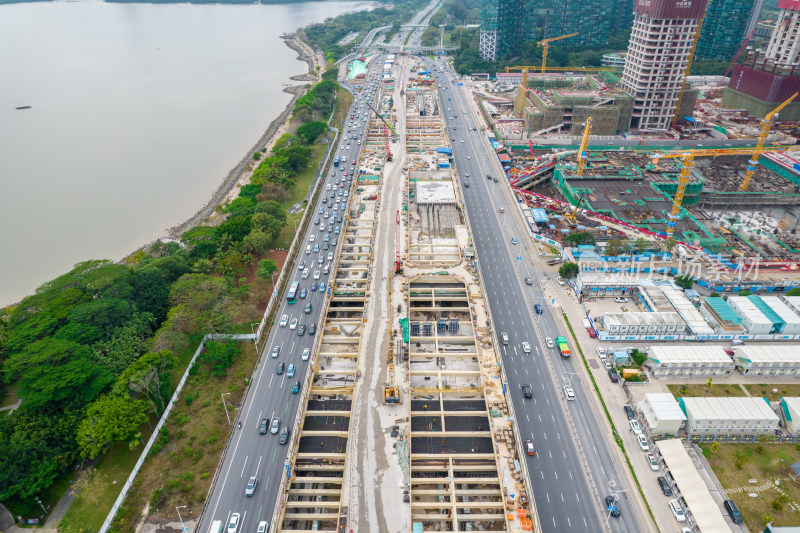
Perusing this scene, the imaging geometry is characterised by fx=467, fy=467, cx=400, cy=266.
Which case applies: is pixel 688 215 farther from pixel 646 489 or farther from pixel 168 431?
pixel 168 431

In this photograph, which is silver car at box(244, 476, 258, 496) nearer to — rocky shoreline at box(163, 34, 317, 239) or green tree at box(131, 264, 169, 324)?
green tree at box(131, 264, 169, 324)

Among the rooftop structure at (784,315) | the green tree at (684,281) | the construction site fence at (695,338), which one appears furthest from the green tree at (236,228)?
the rooftop structure at (784,315)

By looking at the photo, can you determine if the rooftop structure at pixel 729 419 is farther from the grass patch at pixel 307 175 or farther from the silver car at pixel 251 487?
the grass patch at pixel 307 175

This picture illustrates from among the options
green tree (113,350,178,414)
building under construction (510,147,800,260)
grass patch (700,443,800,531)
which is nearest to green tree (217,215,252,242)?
green tree (113,350,178,414)

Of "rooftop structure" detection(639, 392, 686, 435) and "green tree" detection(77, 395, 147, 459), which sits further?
"rooftop structure" detection(639, 392, 686, 435)

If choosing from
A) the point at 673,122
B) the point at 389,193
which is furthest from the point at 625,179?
the point at 389,193

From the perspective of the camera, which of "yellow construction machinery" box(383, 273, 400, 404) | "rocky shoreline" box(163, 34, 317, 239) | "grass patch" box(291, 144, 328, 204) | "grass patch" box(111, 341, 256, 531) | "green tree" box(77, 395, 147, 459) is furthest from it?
"grass patch" box(291, 144, 328, 204)

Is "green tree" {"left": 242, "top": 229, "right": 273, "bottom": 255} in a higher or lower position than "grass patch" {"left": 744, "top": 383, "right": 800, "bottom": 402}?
higher

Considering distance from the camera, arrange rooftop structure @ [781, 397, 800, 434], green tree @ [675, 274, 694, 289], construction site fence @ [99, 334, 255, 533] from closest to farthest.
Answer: construction site fence @ [99, 334, 255, 533] → rooftop structure @ [781, 397, 800, 434] → green tree @ [675, 274, 694, 289]
